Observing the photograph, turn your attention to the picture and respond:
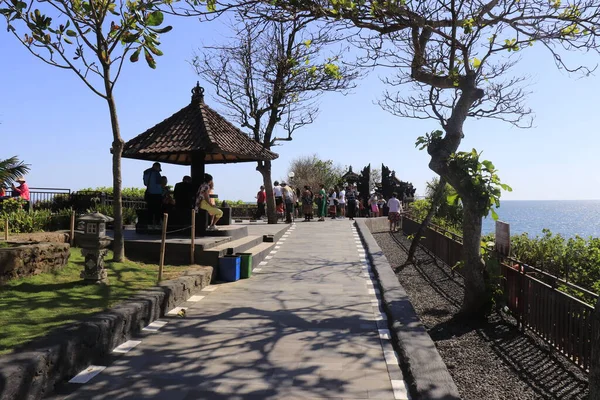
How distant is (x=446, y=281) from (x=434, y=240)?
405 cm

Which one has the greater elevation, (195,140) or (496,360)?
(195,140)

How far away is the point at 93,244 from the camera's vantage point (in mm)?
8156

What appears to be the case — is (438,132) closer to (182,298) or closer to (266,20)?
(266,20)

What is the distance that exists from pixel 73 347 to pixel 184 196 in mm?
8758

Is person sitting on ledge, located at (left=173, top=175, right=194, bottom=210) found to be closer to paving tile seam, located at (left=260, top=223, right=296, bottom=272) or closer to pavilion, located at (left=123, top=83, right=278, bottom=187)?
pavilion, located at (left=123, top=83, right=278, bottom=187)

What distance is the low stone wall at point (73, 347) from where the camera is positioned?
4.24m

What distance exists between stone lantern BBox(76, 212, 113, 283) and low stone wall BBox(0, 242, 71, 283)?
68 centimetres

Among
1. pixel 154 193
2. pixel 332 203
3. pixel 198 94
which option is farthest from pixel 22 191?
pixel 332 203

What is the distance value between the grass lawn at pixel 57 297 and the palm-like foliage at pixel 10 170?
4.93 feet

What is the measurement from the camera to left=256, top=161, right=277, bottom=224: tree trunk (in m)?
25.3

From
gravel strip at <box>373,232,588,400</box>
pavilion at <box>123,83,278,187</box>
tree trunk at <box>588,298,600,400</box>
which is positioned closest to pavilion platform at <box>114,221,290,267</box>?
pavilion at <box>123,83,278,187</box>

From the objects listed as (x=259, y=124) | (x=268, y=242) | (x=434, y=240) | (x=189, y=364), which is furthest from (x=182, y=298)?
(x=259, y=124)

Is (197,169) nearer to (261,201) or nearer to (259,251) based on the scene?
(259,251)

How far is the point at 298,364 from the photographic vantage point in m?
5.65
